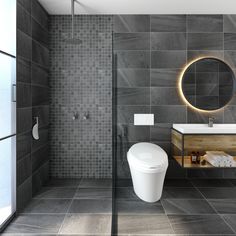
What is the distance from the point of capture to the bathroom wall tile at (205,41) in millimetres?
3645

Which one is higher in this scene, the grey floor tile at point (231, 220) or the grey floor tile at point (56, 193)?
the grey floor tile at point (56, 193)

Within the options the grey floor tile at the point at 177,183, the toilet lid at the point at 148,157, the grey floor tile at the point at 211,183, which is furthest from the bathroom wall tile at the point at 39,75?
the grey floor tile at the point at 211,183

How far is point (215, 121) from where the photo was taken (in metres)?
3.67

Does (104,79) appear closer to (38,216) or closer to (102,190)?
(102,190)

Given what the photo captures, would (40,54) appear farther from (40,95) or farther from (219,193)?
(219,193)

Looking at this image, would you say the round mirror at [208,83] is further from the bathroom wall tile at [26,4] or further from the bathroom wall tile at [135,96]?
the bathroom wall tile at [26,4]

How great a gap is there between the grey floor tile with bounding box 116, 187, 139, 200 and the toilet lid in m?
0.51

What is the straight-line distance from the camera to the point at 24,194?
279cm

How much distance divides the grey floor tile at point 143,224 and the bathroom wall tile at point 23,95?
5.01ft

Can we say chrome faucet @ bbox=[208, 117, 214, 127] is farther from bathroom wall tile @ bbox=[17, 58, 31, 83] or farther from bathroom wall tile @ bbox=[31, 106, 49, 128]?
bathroom wall tile @ bbox=[17, 58, 31, 83]

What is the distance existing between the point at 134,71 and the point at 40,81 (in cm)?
130

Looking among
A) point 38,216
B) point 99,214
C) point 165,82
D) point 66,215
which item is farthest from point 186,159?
point 38,216

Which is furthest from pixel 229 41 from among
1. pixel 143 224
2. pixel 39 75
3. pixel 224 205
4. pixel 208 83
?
pixel 143 224

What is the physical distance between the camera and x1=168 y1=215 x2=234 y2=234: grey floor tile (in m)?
2.29
